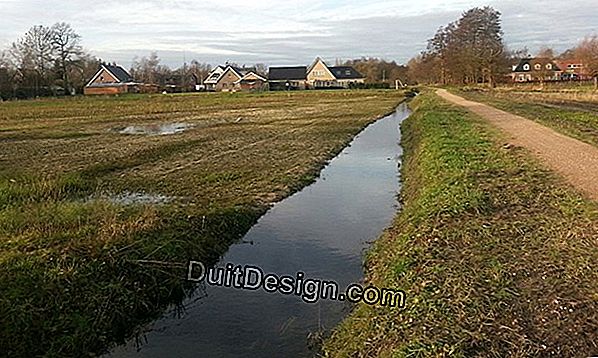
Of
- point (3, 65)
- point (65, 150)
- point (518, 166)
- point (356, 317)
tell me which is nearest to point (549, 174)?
point (518, 166)

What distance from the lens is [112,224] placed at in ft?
36.2

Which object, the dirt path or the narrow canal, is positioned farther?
the dirt path

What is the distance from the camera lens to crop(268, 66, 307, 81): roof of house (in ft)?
463

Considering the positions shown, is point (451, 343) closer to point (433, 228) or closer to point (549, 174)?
point (433, 228)

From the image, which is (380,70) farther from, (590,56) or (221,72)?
(590,56)

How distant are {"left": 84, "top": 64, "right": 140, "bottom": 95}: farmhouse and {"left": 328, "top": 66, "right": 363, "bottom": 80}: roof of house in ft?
155

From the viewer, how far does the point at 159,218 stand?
11.8 meters

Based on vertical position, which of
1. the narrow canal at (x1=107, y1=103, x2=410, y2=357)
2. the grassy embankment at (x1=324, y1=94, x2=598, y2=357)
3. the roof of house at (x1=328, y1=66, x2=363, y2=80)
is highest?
the roof of house at (x1=328, y1=66, x2=363, y2=80)

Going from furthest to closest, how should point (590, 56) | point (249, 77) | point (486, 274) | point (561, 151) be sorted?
point (249, 77) → point (590, 56) → point (561, 151) → point (486, 274)

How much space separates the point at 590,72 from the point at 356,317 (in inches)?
3220

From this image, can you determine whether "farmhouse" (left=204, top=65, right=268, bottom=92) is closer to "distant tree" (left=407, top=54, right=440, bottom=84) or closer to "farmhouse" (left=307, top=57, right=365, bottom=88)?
"farmhouse" (left=307, top=57, right=365, bottom=88)

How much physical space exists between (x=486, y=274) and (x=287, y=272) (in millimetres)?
3800

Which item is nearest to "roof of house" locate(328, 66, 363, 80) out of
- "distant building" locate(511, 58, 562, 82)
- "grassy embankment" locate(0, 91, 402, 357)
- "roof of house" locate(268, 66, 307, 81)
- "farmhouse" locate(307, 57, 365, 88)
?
"farmhouse" locate(307, 57, 365, 88)

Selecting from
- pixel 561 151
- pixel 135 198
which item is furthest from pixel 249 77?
pixel 135 198
